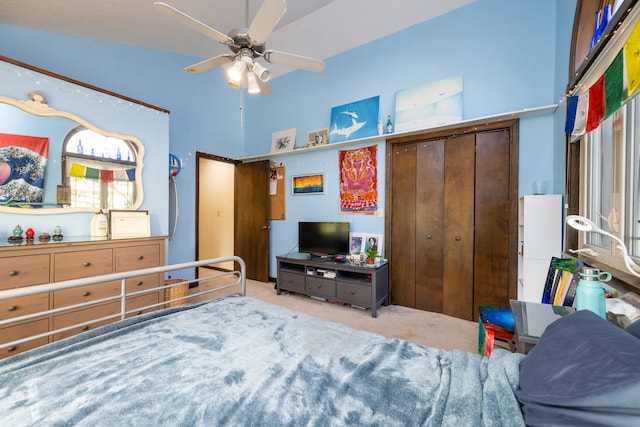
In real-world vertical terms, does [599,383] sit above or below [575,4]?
below

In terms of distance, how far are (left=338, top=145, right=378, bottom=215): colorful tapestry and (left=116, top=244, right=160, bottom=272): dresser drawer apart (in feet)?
7.63

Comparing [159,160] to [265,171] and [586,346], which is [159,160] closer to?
[265,171]

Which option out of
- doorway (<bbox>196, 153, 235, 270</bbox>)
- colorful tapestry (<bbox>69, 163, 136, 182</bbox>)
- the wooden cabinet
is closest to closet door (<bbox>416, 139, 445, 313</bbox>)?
the wooden cabinet

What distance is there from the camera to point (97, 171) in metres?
2.67

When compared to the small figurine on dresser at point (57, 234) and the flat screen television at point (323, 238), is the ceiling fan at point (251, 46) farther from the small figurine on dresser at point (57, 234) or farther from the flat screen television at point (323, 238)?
the flat screen television at point (323, 238)

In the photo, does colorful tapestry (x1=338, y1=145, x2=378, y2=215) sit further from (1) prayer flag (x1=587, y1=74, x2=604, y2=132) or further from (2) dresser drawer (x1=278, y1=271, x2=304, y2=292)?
(1) prayer flag (x1=587, y1=74, x2=604, y2=132)

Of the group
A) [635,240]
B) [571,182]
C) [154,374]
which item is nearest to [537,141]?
[571,182]

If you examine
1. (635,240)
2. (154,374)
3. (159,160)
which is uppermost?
(159,160)

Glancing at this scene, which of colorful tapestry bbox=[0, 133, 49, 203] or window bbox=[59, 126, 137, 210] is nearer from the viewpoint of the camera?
colorful tapestry bbox=[0, 133, 49, 203]

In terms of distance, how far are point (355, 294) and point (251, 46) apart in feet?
8.86

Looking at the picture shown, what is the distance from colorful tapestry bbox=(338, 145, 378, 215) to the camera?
11.4 ft

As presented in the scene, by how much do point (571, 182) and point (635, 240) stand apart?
2.98ft

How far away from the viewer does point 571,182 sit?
6.63 feet

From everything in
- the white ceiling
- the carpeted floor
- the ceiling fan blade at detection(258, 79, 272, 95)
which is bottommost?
the carpeted floor
